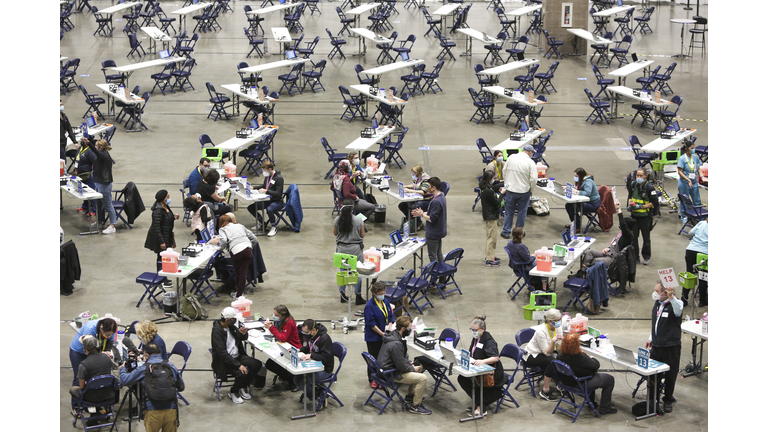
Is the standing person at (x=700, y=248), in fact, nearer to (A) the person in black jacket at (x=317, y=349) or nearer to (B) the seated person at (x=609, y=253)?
(B) the seated person at (x=609, y=253)

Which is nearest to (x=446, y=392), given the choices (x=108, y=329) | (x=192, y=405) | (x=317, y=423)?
(x=317, y=423)

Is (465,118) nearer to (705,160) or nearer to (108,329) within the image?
(705,160)

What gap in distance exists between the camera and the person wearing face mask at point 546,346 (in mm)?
11109

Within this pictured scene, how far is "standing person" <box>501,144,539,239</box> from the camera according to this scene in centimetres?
1603

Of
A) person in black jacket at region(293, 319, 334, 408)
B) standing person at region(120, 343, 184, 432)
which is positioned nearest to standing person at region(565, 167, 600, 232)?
person in black jacket at region(293, 319, 334, 408)

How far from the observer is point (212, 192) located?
1573cm

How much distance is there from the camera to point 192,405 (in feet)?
36.0

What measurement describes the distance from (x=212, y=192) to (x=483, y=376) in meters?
6.79

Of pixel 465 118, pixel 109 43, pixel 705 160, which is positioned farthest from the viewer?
pixel 109 43

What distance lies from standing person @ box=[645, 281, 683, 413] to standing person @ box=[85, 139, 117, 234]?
31.7 feet

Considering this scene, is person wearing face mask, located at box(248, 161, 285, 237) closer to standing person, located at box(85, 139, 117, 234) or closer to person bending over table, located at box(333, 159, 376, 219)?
person bending over table, located at box(333, 159, 376, 219)

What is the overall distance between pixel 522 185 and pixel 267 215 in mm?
4838

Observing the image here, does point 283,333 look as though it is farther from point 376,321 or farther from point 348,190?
point 348,190

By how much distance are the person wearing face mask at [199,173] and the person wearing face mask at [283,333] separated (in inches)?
222
